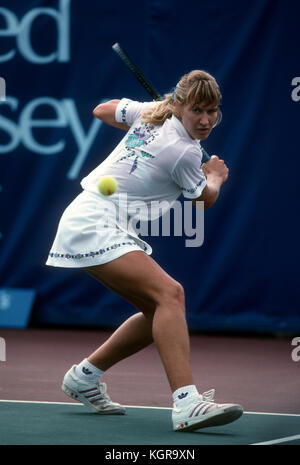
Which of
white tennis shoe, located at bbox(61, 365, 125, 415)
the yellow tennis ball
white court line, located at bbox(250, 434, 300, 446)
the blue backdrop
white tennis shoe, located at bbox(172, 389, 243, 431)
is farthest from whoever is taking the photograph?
the blue backdrop

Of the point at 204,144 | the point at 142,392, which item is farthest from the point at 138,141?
the point at 204,144

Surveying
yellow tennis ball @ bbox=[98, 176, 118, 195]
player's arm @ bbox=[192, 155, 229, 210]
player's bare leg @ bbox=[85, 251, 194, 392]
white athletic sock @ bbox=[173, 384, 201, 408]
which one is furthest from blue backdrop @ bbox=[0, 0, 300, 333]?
white athletic sock @ bbox=[173, 384, 201, 408]

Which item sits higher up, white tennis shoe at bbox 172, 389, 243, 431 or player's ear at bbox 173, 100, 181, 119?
player's ear at bbox 173, 100, 181, 119

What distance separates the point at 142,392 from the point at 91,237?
1407 mm

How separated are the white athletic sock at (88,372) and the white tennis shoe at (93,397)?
0.02 meters

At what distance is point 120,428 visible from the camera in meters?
4.58

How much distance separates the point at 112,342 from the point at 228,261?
330cm

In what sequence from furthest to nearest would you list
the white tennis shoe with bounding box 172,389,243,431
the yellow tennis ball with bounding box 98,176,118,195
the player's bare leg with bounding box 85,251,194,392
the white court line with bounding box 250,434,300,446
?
the yellow tennis ball with bounding box 98,176,118,195 → the player's bare leg with bounding box 85,251,194,392 → the white tennis shoe with bounding box 172,389,243,431 → the white court line with bounding box 250,434,300,446

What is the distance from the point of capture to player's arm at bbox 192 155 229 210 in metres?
4.86

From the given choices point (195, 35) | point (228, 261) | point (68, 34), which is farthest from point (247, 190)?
point (68, 34)

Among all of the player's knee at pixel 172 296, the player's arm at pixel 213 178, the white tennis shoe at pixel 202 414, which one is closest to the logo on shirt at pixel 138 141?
the player's arm at pixel 213 178

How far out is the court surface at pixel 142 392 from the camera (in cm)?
438

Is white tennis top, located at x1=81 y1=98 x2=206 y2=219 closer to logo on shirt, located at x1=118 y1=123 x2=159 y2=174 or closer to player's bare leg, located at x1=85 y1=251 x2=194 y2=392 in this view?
logo on shirt, located at x1=118 y1=123 x2=159 y2=174

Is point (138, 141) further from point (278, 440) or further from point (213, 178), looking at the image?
point (278, 440)
